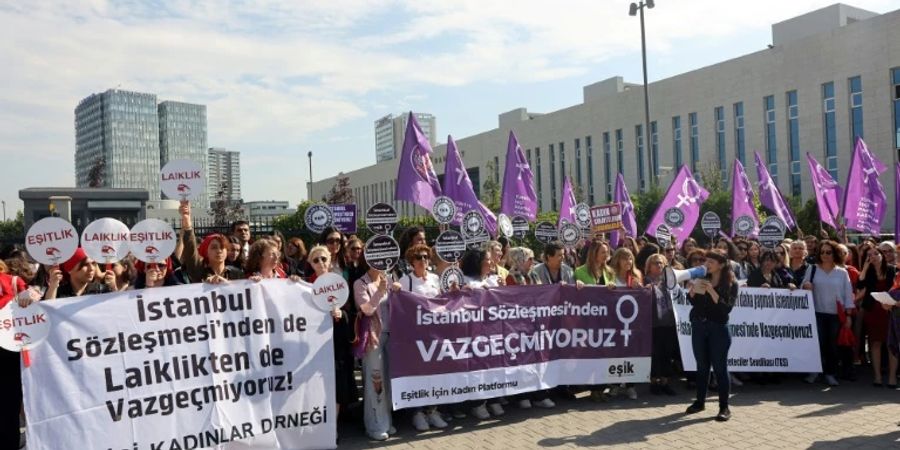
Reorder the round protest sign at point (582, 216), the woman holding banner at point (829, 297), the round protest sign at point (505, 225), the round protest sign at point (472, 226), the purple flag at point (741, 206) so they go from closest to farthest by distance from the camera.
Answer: the woman holding banner at point (829, 297)
the round protest sign at point (472, 226)
the round protest sign at point (505, 225)
the purple flag at point (741, 206)
the round protest sign at point (582, 216)

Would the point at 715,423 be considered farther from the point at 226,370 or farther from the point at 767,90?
the point at 767,90

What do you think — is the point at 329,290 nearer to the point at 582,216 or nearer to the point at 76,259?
the point at 76,259

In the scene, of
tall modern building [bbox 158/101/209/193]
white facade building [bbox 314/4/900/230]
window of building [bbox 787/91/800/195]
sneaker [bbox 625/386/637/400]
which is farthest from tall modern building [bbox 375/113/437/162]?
sneaker [bbox 625/386/637/400]

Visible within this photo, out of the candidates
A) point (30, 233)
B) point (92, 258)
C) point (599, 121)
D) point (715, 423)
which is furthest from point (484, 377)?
point (599, 121)

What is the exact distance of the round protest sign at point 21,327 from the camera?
5.33 metres

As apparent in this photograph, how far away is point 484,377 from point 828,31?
4622cm

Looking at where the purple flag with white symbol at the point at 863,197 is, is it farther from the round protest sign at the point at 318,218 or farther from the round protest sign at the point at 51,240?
the round protest sign at the point at 51,240

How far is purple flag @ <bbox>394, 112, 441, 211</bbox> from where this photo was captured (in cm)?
1157

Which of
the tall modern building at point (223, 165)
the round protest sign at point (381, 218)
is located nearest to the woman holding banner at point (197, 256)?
the round protest sign at point (381, 218)

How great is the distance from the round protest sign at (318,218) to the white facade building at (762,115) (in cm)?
2228

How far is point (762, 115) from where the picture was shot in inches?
1957

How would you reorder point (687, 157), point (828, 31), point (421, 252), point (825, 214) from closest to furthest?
point (421, 252) < point (825, 214) < point (828, 31) < point (687, 157)

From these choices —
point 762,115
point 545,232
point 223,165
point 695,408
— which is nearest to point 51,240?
point 695,408

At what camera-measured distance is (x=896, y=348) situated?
28.3ft
